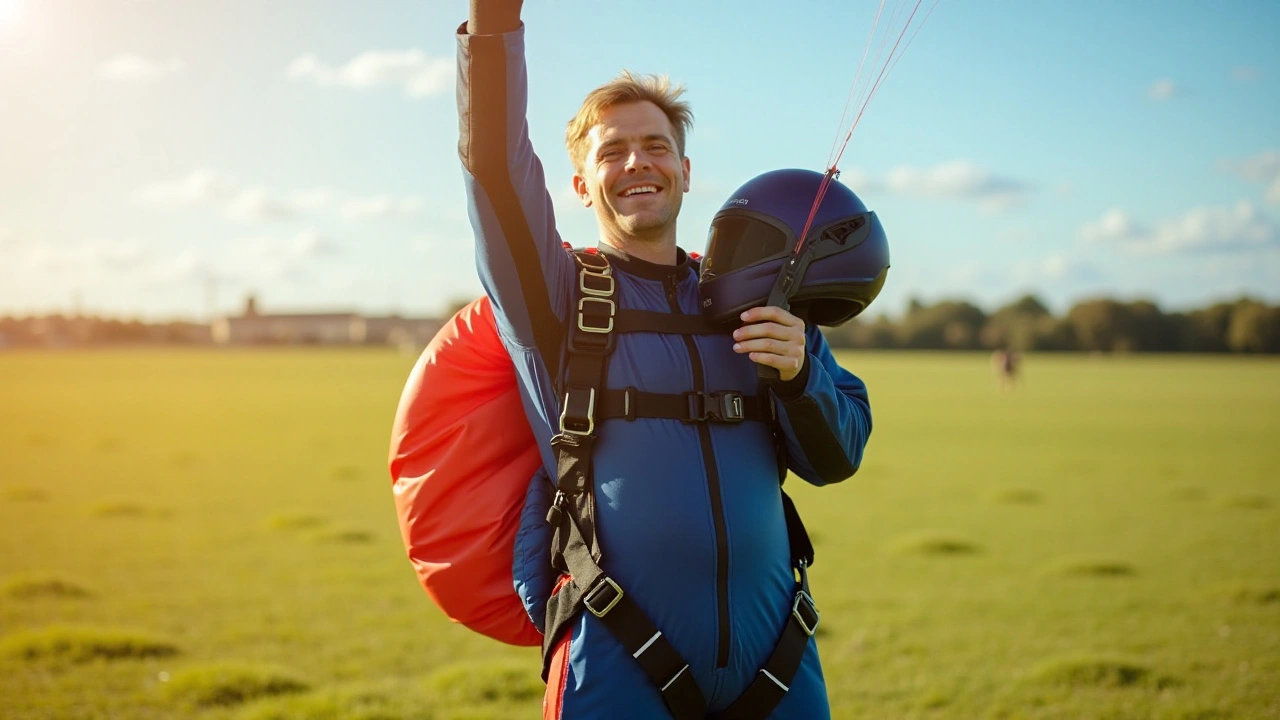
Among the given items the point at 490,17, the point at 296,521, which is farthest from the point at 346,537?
the point at 490,17

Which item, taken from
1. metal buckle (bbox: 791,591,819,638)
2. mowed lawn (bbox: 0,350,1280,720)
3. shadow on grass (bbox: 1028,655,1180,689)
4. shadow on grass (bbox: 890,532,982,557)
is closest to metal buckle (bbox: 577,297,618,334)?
metal buckle (bbox: 791,591,819,638)

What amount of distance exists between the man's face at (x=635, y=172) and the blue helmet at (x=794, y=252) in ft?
0.68

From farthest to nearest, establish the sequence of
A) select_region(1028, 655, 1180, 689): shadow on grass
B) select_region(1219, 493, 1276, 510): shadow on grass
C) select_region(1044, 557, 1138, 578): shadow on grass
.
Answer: select_region(1219, 493, 1276, 510): shadow on grass → select_region(1044, 557, 1138, 578): shadow on grass → select_region(1028, 655, 1180, 689): shadow on grass

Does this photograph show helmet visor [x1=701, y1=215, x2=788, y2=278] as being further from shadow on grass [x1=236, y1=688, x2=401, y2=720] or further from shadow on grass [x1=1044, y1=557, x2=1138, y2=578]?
shadow on grass [x1=1044, y1=557, x2=1138, y2=578]

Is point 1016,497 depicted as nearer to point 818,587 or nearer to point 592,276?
point 818,587

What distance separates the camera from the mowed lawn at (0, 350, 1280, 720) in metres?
6.14

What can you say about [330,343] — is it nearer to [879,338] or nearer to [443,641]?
[879,338]

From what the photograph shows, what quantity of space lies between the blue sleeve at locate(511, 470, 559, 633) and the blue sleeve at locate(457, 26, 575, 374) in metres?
0.47

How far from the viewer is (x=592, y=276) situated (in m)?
2.76

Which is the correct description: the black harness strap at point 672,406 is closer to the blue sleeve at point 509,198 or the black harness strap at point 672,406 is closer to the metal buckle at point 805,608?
the blue sleeve at point 509,198

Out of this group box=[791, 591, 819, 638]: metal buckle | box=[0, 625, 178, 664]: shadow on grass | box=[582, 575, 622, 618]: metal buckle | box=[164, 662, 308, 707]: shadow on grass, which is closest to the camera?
box=[582, 575, 622, 618]: metal buckle

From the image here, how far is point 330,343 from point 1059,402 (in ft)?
356

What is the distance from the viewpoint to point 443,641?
7508 mm

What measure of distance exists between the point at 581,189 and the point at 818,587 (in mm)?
6786
